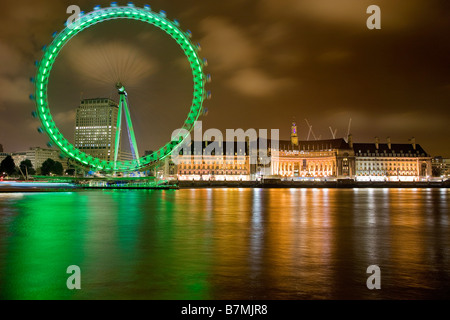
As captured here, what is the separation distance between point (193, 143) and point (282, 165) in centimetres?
3504

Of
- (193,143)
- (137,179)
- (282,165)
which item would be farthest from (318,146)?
(137,179)

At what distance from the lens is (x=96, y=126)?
9712 centimetres

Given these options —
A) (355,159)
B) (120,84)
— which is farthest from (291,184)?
(120,84)

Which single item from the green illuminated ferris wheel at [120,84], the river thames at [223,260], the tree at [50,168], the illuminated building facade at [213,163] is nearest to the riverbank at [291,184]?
the illuminated building facade at [213,163]

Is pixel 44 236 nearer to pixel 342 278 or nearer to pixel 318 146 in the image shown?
pixel 342 278

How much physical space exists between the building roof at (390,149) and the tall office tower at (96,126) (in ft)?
305

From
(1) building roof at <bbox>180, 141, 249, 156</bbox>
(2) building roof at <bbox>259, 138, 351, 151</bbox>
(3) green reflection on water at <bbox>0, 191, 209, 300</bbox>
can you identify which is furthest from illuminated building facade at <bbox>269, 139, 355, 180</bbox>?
(3) green reflection on water at <bbox>0, 191, 209, 300</bbox>

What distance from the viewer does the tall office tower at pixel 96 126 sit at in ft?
297

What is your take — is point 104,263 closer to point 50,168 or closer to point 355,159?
point 50,168

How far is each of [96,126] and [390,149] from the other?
107349mm

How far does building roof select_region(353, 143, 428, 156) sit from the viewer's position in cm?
15462

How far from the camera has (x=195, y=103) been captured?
161 ft

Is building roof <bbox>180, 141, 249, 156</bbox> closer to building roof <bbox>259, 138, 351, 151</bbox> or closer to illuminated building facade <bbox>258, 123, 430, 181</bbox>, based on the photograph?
building roof <bbox>259, 138, 351, 151</bbox>

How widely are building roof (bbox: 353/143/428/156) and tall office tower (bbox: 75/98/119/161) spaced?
305ft
